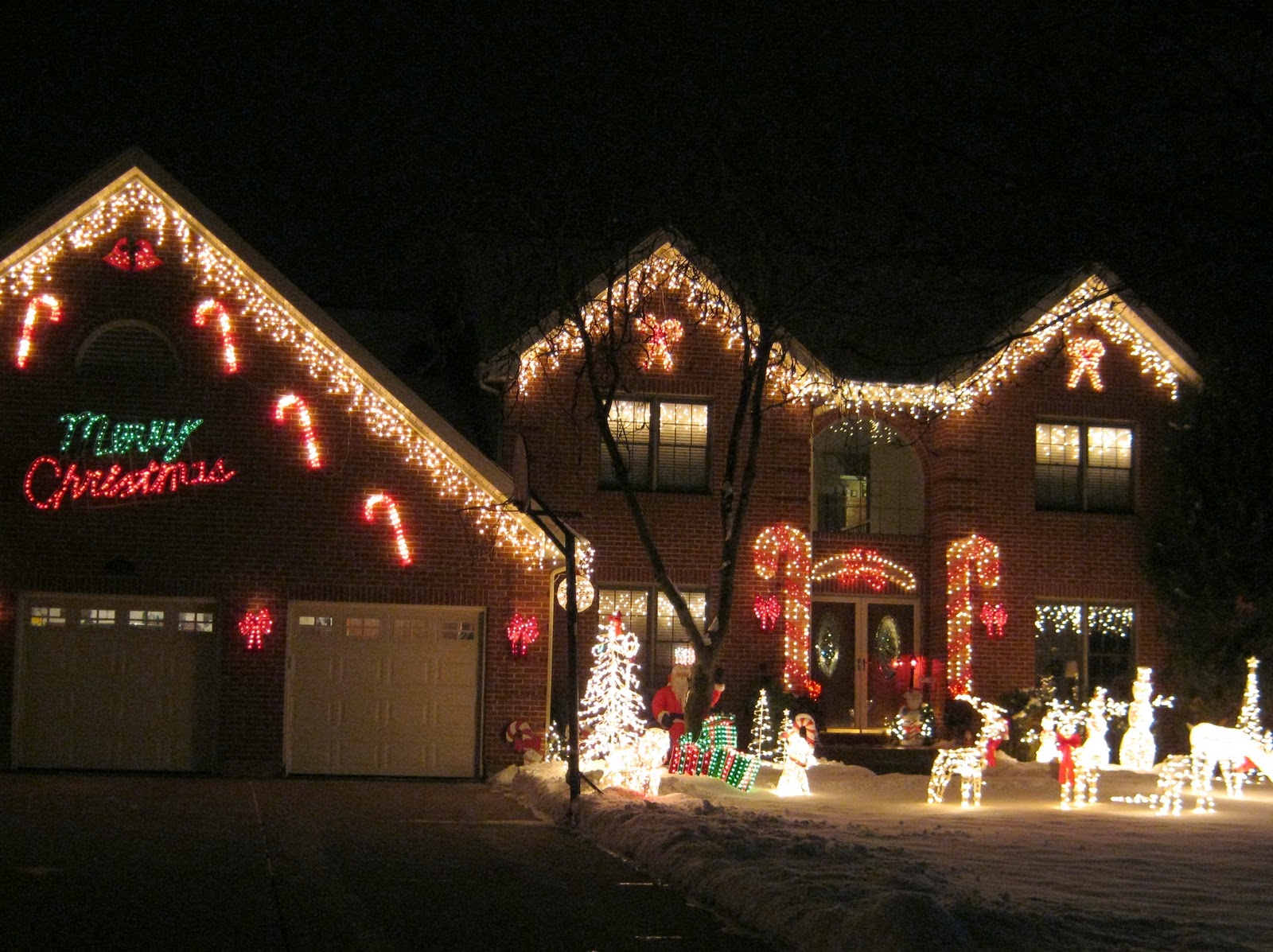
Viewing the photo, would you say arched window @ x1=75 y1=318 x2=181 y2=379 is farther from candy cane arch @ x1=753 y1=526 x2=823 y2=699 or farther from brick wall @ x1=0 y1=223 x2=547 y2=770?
candy cane arch @ x1=753 y1=526 x2=823 y2=699

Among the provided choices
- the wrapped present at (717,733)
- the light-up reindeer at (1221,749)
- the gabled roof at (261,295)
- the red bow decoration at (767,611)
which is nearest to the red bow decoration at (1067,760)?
the light-up reindeer at (1221,749)

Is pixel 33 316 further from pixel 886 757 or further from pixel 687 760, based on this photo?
pixel 886 757

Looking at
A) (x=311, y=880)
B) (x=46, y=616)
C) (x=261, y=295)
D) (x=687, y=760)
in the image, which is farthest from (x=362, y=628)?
(x=311, y=880)

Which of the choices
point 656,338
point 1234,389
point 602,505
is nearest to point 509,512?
point 602,505

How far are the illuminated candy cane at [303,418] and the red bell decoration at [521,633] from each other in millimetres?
3325

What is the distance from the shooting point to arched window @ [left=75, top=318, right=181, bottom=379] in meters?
20.0

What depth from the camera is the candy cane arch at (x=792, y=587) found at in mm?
22953

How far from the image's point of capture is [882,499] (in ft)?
82.4

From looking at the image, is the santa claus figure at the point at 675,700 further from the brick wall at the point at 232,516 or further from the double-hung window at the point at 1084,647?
the double-hung window at the point at 1084,647

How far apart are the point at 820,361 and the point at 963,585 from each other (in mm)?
4282

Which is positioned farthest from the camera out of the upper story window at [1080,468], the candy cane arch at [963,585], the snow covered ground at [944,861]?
the upper story window at [1080,468]

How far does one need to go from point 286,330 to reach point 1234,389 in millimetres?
13902

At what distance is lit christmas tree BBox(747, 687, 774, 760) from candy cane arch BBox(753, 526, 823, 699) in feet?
3.19

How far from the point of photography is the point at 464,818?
15.9 m
